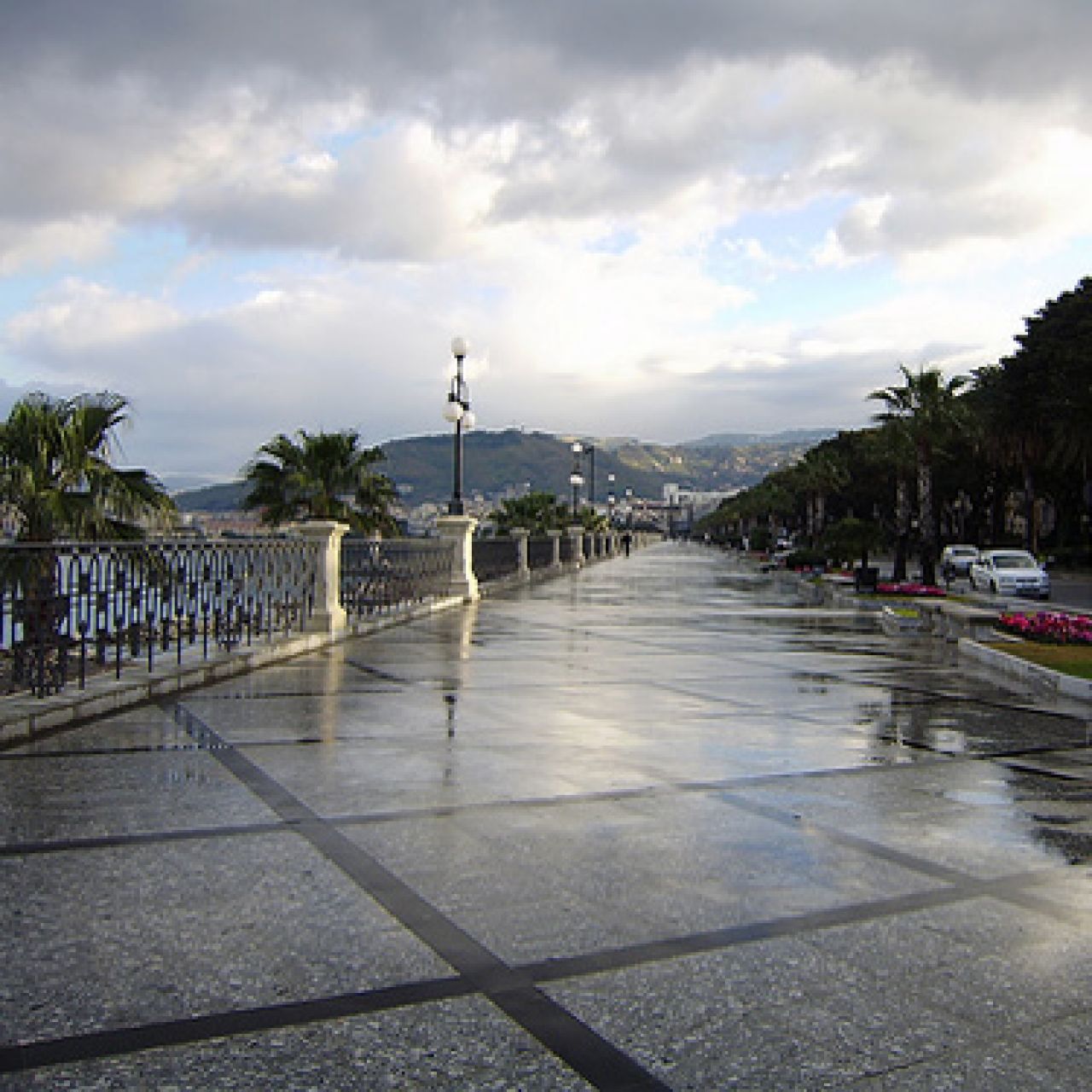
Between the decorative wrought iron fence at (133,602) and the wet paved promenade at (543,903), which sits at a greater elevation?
the decorative wrought iron fence at (133,602)

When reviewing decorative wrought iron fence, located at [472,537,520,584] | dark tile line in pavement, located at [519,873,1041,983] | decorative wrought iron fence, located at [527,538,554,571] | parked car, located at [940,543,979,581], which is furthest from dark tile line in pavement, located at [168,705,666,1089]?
parked car, located at [940,543,979,581]

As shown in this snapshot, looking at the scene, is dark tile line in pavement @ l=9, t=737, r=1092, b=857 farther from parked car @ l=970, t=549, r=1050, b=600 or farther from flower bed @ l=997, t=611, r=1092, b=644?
parked car @ l=970, t=549, r=1050, b=600

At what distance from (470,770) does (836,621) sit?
16709 mm

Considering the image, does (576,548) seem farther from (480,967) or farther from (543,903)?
(480,967)

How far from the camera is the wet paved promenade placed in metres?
3.30

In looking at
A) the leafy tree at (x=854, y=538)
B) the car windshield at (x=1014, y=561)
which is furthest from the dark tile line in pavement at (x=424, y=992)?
the car windshield at (x=1014, y=561)

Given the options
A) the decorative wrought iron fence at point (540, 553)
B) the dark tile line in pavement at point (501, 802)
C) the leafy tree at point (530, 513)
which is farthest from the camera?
the leafy tree at point (530, 513)

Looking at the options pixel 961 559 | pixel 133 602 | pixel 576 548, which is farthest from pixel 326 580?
pixel 961 559

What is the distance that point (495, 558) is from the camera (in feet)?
108

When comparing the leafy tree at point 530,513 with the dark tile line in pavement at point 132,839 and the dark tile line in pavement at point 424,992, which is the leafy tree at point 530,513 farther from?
the dark tile line in pavement at point 424,992

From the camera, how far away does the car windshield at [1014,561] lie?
1539 inches

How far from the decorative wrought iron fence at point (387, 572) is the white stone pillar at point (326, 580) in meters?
0.98

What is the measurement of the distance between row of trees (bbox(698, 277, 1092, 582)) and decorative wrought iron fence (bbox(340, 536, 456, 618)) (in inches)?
771

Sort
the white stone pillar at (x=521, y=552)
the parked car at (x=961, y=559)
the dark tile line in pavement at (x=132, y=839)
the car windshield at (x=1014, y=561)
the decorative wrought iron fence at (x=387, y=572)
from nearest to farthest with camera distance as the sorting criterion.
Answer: the dark tile line in pavement at (x=132, y=839), the decorative wrought iron fence at (x=387, y=572), the white stone pillar at (x=521, y=552), the car windshield at (x=1014, y=561), the parked car at (x=961, y=559)
